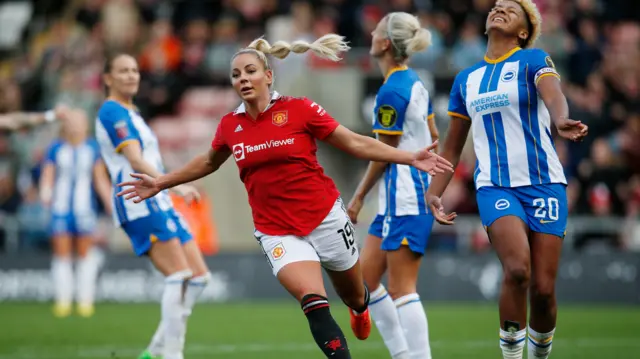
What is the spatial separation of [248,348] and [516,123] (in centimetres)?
497

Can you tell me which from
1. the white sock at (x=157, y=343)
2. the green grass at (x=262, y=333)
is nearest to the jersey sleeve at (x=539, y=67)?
the green grass at (x=262, y=333)

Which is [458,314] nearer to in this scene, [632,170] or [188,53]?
[632,170]

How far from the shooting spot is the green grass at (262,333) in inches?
424

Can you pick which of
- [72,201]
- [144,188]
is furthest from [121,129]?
[72,201]

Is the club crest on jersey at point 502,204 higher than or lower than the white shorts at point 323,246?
higher

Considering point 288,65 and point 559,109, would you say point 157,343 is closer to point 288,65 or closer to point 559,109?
point 559,109

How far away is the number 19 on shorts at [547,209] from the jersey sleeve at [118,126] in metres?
3.74

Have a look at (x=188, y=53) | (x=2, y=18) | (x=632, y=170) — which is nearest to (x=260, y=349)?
(x=632, y=170)

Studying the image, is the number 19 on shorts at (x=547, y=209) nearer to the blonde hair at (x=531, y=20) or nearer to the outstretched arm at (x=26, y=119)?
the blonde hair at (x=531, y=20)

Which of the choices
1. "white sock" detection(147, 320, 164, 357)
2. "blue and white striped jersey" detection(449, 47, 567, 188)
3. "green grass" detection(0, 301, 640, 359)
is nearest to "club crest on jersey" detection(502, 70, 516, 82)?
"blue and white striped jersey" detection(449, 47, 567, 188)

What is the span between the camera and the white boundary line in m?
10.7

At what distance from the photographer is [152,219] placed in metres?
9.34

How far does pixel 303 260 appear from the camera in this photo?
7234 millimetres

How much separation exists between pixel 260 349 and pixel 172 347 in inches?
92.5
